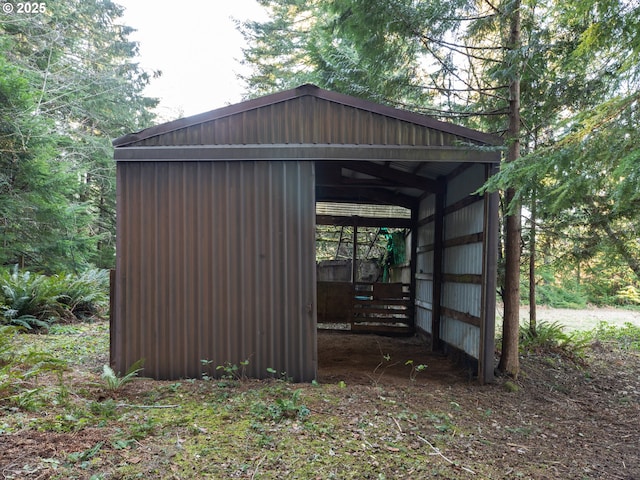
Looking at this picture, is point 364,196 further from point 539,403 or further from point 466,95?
point 539,403

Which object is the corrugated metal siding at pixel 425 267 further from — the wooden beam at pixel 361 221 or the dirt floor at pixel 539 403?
the dirt floor at pixel 539 403

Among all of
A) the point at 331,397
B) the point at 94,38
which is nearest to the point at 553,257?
the point at 331,397

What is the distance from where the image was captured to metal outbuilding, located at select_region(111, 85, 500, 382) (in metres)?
4.40

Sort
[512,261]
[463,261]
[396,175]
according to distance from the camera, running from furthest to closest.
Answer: [396,175] < [463,261] < [512,261]

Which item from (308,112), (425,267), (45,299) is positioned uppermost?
(308,112)

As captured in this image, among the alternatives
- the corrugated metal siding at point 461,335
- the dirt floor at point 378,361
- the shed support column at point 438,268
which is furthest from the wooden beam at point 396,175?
the dirt floor at point 378,361

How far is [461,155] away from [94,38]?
1202 cm

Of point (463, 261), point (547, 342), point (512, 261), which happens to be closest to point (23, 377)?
point (463, 261)

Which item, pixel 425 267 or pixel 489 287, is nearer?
pixel 489 287

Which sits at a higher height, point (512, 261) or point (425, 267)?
point (512, 261)

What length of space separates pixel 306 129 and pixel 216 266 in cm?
181

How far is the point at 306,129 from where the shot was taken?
4457mm

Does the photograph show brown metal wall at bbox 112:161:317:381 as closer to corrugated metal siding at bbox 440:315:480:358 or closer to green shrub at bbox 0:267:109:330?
corrugated metal siding at bbox 440:315:480:358

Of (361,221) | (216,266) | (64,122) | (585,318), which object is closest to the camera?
(216,266)
